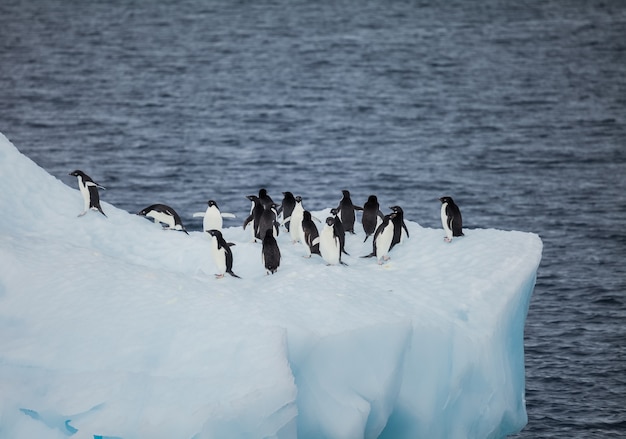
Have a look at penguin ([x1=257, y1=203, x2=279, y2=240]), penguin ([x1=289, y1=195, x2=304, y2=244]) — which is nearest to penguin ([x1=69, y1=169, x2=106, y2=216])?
penguin ([x1=257, y1=203, x2=279, y2=240])

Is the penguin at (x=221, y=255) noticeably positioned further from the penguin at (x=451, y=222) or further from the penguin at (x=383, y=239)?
the penguin at (x=451, y=222)

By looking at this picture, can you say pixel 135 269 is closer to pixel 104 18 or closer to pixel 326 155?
pixel 326 155

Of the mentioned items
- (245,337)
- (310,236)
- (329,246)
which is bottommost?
(245,337)

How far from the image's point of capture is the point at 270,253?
57.0 feet

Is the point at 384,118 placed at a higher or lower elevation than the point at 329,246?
higher

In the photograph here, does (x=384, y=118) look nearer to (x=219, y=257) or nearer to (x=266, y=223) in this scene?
(x=266, y=223)

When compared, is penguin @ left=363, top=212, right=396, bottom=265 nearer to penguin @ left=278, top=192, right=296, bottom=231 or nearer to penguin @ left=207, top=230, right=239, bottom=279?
penguin @ left=207, top=230, right=239, bottom=279

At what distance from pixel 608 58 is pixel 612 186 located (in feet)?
103

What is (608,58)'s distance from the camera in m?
72.1

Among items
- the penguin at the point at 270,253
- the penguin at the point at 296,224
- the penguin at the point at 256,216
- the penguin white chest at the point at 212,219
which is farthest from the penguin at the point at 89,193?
the penguin at the point at 270,253

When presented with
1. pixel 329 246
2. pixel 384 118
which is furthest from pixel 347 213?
pixel 384 118

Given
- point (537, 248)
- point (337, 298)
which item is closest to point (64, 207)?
point (337, 298)

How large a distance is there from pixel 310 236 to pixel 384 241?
1152 millimetres

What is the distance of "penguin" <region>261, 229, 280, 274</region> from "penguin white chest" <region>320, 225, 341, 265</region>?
854 millimetres
